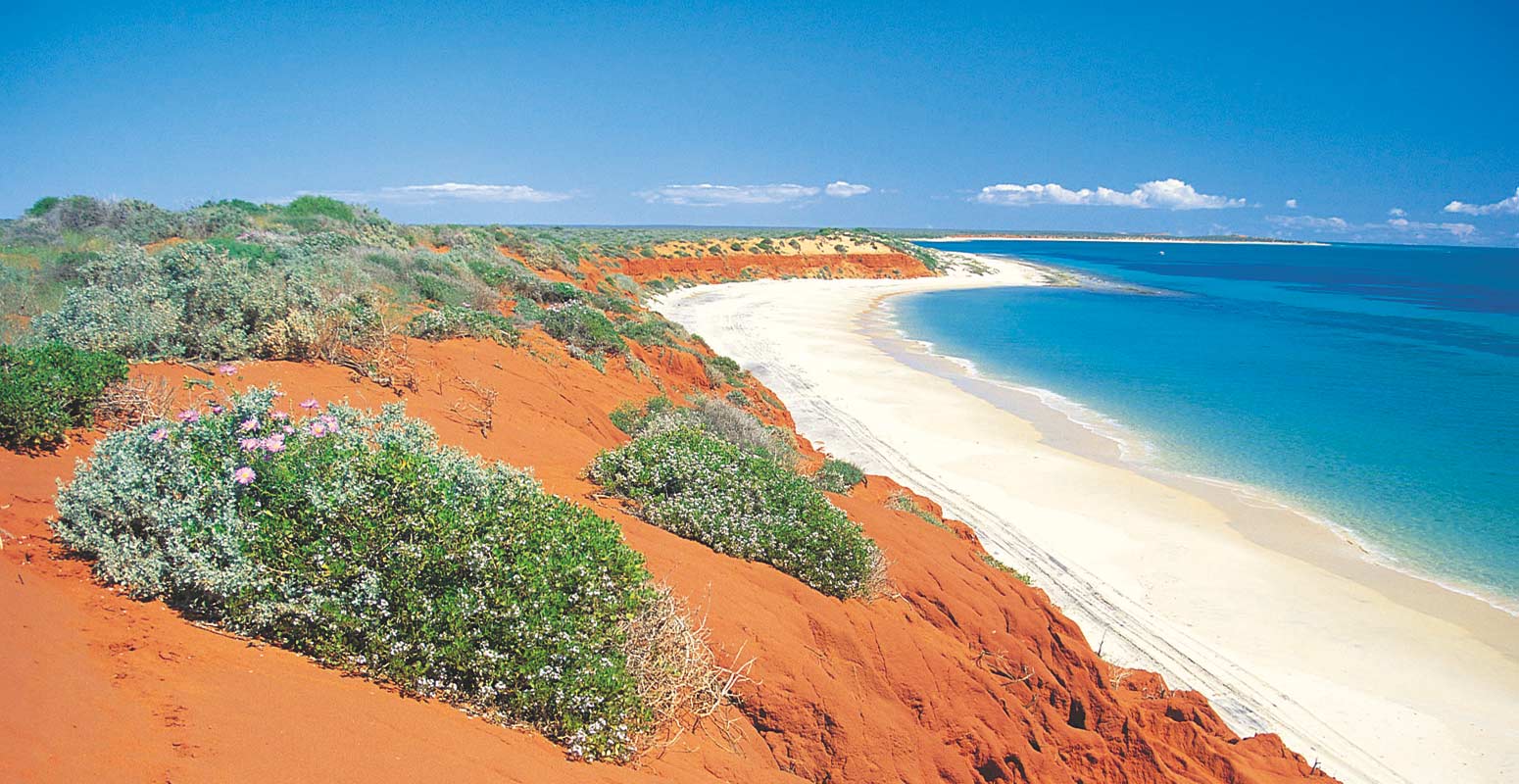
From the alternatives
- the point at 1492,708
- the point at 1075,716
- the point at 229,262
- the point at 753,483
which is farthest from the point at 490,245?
the point at 1492,708

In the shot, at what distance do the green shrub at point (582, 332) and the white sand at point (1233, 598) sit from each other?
5.69 m

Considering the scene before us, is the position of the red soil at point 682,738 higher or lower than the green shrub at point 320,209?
lower

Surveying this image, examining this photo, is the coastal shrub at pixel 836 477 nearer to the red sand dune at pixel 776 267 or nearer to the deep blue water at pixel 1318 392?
the deep blue water at pixel 1318 392

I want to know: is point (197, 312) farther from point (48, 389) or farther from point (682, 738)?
point (682, 738)

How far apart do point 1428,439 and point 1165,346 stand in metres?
16.6

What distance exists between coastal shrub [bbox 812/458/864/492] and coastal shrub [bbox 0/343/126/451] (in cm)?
719

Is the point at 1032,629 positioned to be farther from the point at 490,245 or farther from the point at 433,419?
the point at 490,245

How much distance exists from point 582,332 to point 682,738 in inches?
486

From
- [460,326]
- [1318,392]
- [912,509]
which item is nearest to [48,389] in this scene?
[460,326]

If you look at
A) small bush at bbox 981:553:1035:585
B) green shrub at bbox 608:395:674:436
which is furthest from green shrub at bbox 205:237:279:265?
small bush at bbox 981:553:1035:585

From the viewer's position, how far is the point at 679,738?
434 cm

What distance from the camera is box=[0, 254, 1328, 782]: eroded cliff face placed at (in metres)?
3.00

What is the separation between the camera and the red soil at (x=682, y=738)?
2988mm

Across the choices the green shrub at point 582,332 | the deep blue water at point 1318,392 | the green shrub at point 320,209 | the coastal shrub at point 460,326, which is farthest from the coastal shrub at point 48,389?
the green shrub at point 320,209
